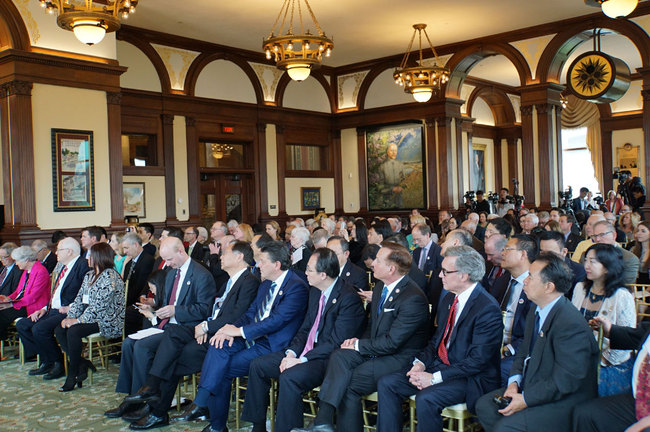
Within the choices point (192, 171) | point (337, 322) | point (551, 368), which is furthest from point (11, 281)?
point (192, 171)

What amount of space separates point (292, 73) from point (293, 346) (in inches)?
241

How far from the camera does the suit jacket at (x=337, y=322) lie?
4180mm

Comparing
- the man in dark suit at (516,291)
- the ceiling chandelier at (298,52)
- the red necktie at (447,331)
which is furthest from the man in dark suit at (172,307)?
the ceiling chandelier at (298,52)

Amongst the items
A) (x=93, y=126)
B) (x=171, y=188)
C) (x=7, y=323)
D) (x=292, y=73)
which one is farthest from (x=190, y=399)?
(x=171, y=188)

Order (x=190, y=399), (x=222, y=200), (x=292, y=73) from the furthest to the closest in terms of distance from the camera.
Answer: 1. (x=222, y=200)
2. (x=292, y=73)
3. (x=190, y=399)

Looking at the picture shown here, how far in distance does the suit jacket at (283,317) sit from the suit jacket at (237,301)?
9cm

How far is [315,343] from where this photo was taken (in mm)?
4316

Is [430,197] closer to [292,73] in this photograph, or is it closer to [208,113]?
[208,113]

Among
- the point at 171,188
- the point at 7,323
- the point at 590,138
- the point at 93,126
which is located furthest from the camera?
the point at 590,138

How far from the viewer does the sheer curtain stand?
66.6ft

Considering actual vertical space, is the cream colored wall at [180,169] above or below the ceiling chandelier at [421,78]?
below

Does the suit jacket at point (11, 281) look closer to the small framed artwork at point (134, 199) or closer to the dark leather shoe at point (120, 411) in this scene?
the dark leather shoe at point (120, 411)

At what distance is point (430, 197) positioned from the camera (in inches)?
616

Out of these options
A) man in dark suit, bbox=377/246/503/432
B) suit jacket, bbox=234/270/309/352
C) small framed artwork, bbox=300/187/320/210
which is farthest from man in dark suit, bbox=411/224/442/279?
small framed artwork, bbox=300/187/320/210
